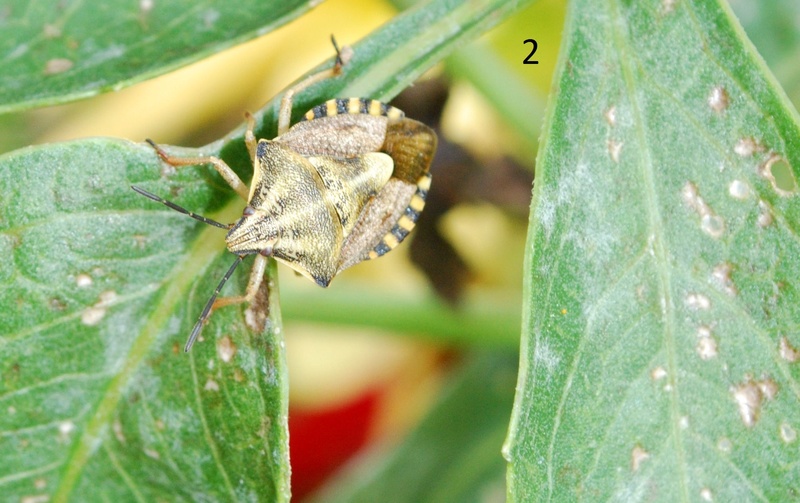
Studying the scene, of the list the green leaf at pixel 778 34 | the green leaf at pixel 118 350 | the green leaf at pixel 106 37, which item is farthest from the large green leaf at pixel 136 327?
the green leaf at pixel 778 34

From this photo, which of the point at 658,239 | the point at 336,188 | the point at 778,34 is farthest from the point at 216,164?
the point at 778,34

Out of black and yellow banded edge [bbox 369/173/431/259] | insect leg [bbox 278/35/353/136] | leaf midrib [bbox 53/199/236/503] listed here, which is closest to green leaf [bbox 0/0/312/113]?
insect leg [bbox 278/35/353/136]

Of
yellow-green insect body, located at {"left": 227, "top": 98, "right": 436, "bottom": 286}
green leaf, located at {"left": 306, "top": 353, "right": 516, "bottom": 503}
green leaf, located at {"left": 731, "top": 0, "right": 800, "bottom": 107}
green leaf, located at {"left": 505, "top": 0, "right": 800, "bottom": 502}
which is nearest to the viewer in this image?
green leaf, located at {"left": 505, "top": 0, "right": 800, "bottom": 502}

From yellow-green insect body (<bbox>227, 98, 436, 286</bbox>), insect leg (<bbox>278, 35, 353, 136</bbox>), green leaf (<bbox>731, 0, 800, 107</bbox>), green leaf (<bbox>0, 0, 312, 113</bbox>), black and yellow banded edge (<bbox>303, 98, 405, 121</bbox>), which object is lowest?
green leaf (<bbox>731, 0, 800, 107</bbox>)

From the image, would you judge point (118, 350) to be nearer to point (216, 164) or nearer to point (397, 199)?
point (216, 164)

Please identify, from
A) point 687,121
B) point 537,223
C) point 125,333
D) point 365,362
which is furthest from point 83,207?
point 365,362

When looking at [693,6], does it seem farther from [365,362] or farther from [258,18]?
[365,362]

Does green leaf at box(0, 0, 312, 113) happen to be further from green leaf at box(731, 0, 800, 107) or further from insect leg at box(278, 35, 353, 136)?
green leaf at box(731, 0, 800, 107)
